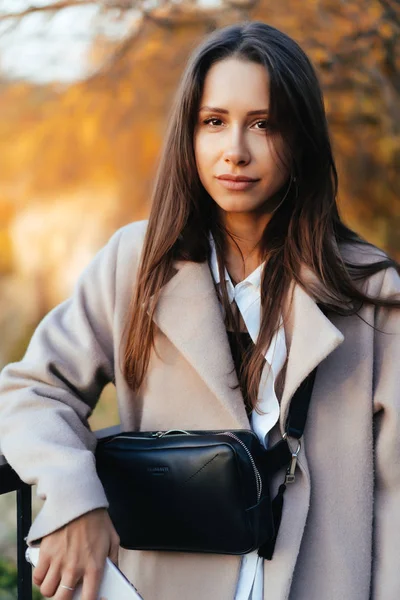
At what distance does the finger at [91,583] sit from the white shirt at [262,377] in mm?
362

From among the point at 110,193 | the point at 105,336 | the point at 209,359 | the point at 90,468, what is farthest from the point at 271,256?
the point at 110,193

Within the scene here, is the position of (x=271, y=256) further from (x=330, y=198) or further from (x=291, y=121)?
(x=291, y=121)

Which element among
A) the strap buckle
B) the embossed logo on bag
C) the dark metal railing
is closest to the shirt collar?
the strap buckle

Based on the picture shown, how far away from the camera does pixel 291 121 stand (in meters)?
1.76

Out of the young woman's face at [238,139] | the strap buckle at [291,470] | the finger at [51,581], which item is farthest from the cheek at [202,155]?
the finger at [51,581]

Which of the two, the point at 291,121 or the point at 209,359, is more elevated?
the point at 291,121

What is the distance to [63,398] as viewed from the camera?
1765 mm

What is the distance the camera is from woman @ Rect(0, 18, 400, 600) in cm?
173

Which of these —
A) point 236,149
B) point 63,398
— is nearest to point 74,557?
point 63,398

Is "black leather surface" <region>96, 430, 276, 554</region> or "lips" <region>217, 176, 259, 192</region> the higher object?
"lips" <region>217, 176, 259, 192</region>

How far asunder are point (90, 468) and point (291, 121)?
78 cm

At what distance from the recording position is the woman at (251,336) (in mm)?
1726

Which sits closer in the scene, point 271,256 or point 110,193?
point 271,256

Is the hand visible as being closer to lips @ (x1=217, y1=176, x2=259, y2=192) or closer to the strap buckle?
the strap buckle
